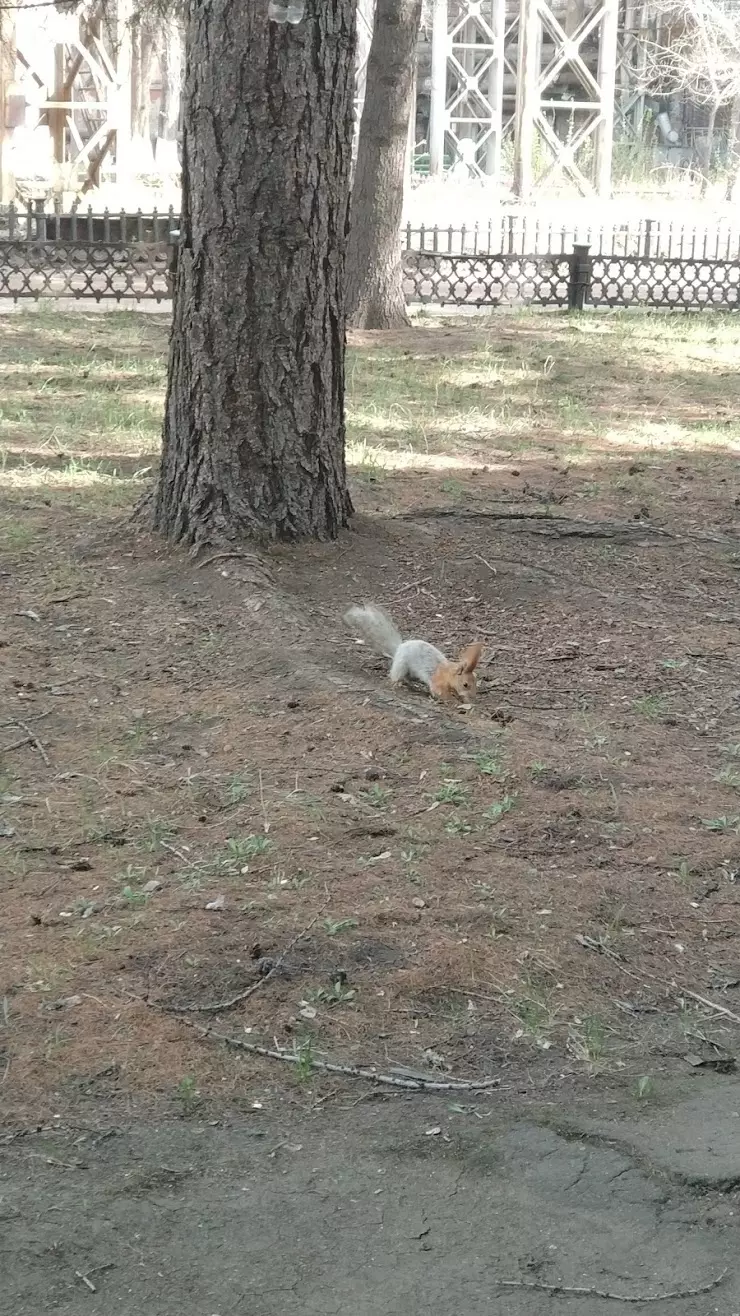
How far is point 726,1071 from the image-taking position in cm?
321

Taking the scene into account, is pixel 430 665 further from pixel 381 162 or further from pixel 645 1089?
pixel 381 162

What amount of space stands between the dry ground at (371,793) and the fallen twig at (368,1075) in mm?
33

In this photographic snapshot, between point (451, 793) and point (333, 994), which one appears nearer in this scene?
point (333, 994)

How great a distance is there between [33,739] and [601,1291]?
9.59 ft

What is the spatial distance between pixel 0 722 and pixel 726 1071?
112 inches

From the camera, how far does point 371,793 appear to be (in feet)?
14.5

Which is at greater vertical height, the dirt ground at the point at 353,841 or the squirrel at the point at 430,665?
the squirrel at the point at 430,665

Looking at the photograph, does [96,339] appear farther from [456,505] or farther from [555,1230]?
[555,1230]

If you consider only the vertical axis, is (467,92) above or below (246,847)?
above

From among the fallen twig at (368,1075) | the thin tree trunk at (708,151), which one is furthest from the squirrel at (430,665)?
the thin tree trunk at (708,151)

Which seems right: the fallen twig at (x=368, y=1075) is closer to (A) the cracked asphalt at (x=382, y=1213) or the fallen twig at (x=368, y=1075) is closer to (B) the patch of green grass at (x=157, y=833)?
(A) the cracked asphalt at (x=382, y=1213)

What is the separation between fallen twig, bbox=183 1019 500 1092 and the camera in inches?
121

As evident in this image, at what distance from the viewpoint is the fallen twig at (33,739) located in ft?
15.3

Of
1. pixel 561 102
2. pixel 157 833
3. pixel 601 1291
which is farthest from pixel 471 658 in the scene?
pixel 561 102
